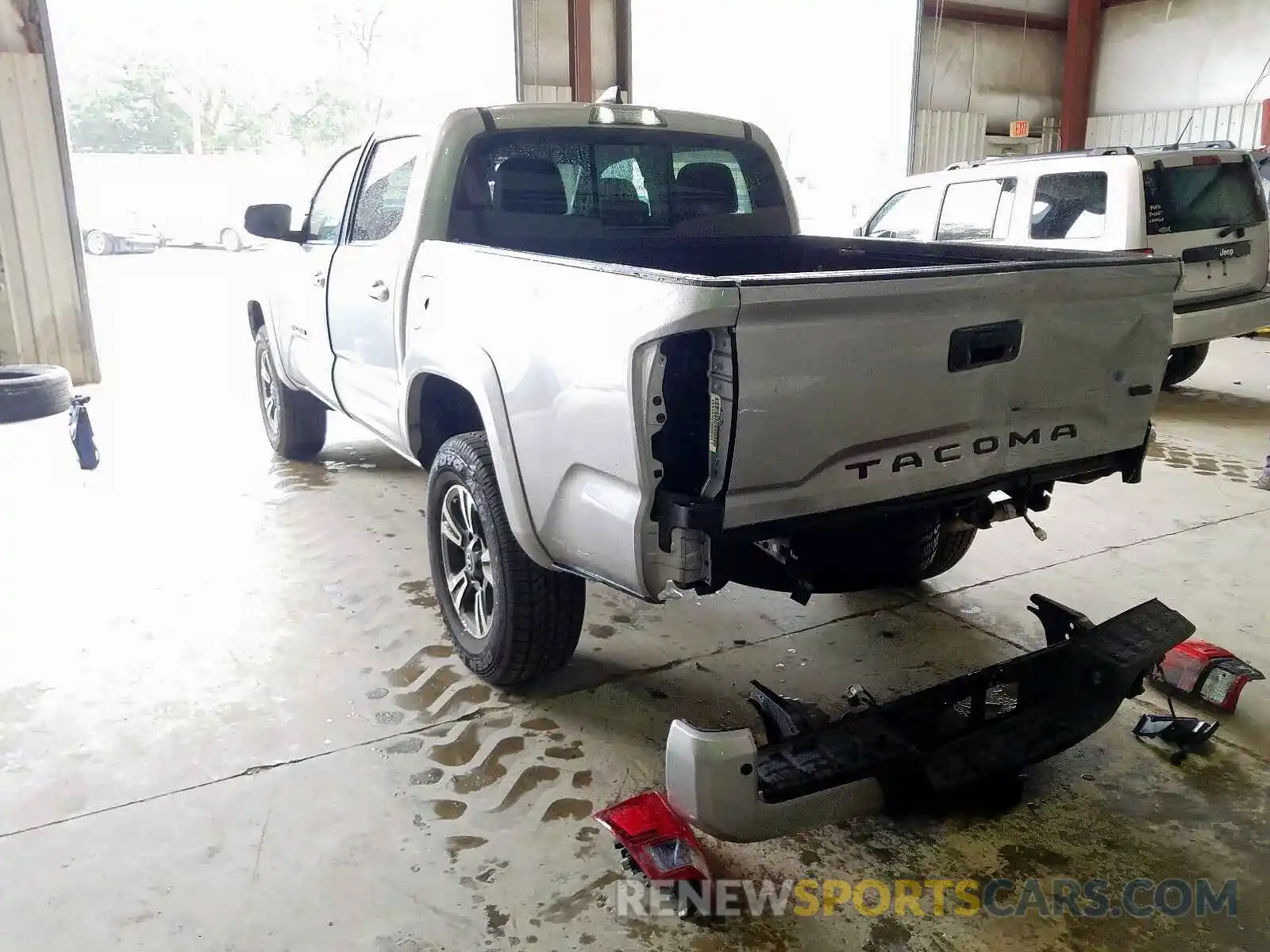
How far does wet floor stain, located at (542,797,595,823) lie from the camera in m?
2.44

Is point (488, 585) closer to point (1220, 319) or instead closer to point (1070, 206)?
point (1070, 206)

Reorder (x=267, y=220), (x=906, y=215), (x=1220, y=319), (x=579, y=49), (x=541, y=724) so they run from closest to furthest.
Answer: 1. (x=541, y=724)
2. (x=267, y=220)
3. (x=1220, y=319)
4. (x=906, y=215)
5. (x=579, y=49)

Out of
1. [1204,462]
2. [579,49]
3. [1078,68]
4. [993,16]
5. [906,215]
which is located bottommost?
[1204,462]

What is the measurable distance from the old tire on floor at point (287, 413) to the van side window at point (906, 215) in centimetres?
466

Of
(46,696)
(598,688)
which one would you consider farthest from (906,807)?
(46,696)

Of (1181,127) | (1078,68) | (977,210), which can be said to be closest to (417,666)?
(977,210)

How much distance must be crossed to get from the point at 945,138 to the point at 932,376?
1292 centimetres

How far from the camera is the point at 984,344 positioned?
2322 mm

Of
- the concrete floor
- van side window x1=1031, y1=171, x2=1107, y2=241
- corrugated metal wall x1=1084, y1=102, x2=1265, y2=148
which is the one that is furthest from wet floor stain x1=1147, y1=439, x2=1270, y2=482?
corrugated metal wall x1=1084, y1=102, x2=1265, y2=148

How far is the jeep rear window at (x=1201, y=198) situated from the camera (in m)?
6.49

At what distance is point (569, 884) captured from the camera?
2.20m

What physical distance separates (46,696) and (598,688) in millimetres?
1736

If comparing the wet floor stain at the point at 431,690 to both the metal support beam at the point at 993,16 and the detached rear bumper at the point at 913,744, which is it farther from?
the metal support beam at the point at 993,16

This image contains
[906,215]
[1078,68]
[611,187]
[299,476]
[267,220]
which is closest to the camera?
[611,187]
